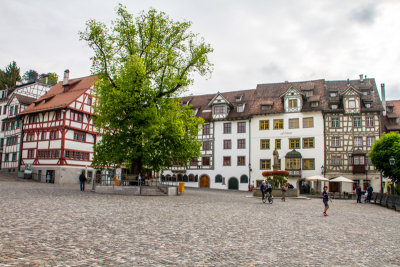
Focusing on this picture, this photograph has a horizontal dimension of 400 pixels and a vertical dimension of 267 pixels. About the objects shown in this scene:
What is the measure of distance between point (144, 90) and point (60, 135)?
2277cm

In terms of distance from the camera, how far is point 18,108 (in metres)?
52.3

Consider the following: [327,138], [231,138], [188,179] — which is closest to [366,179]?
[327,138]

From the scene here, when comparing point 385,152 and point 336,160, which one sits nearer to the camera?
point 385,152

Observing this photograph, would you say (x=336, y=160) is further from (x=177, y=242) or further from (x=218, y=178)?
(x=177, y=242)

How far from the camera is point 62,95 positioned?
48.9 meters

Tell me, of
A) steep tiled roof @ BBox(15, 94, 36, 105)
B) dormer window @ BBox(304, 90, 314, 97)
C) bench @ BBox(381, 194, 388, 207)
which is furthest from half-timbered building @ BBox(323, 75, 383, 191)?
steep tiled roof @ BBox(15, 94, 36, 105)

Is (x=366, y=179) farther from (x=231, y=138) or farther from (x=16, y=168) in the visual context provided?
(x=16, y=168)

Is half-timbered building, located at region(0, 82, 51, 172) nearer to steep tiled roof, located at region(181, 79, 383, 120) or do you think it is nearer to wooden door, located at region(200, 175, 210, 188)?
wooden door, located at region(200, 175, 210, 188)

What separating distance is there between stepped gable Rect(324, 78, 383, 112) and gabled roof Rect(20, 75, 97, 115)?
32998mm

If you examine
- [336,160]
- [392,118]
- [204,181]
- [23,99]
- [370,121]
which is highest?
[23,99]

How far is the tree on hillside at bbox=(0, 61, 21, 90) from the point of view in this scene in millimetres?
69750

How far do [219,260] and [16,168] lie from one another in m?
49.0

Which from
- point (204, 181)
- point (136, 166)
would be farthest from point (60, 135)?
point (204, 181)

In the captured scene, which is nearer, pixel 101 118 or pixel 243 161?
pixel 101 118
